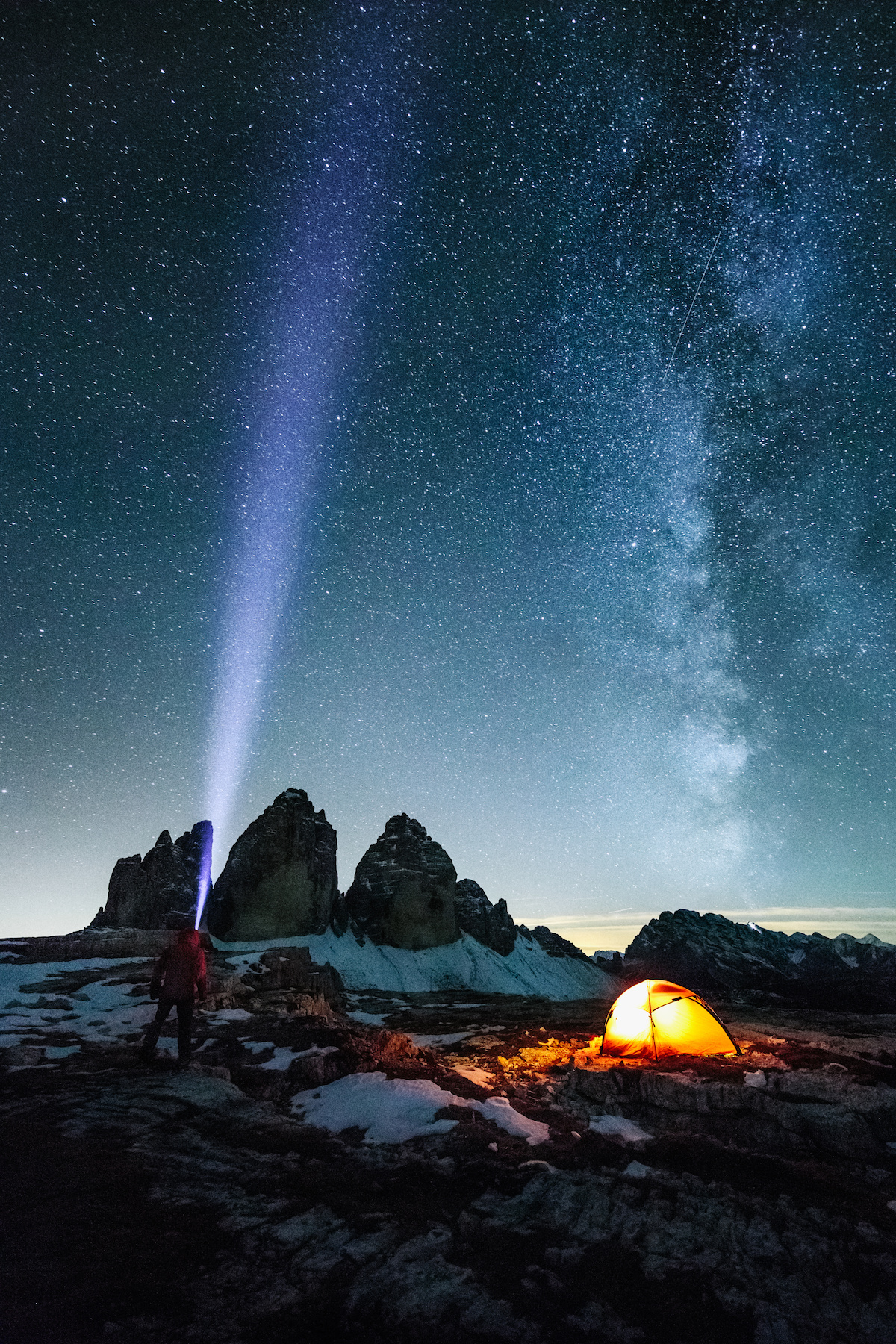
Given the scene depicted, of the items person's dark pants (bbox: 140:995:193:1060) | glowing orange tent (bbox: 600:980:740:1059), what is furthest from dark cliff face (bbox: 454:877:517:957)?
person's dark pants (bbox: 140:995:193:1060)

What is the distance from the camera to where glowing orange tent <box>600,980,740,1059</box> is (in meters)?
13.5

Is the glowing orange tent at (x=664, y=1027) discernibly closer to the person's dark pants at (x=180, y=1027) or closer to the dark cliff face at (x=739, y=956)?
the person's dark pants at (x=180, y=1027)

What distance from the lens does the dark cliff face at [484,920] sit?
8656 centimetres

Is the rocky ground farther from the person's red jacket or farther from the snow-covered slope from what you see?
the snow-covered slope

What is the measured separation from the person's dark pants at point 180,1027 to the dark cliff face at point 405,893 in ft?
218

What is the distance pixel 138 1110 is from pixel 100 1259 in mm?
4800

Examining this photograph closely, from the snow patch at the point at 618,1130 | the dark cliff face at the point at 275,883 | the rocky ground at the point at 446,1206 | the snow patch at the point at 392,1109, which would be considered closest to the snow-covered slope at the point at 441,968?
the dark cliff face at the point at 275,883

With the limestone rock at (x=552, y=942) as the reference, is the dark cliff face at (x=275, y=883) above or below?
above

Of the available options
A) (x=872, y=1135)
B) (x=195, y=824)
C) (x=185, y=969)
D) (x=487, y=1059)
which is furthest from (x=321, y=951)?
(x=872, y=1135)

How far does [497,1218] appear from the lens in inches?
203

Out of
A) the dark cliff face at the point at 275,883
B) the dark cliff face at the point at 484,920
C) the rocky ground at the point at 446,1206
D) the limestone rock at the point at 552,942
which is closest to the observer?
the rocky ground at the point at 446,1206

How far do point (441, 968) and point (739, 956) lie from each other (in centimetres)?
10404

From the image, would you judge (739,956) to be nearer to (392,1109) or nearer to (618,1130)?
(618,1130)

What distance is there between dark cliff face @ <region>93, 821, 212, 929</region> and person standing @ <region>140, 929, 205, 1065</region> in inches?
2267
